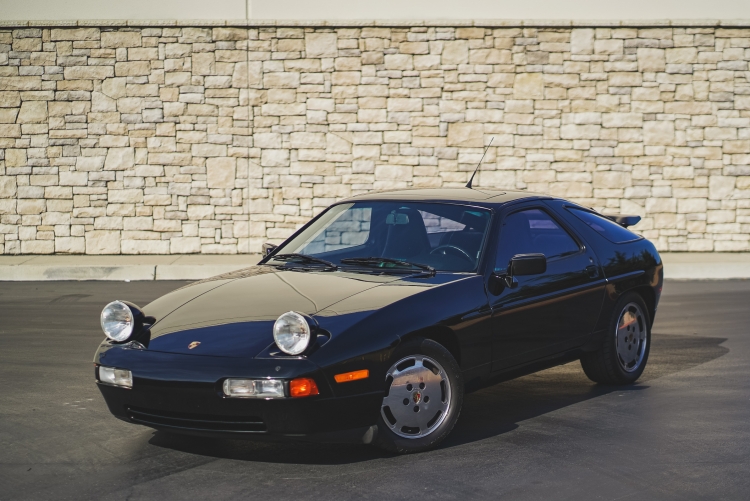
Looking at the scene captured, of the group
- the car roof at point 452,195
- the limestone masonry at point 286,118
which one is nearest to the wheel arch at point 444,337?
the car roof at point 452,195

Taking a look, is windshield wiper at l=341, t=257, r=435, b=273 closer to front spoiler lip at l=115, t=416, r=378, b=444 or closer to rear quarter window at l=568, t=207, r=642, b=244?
front spoiler lip at l=115, t=416, r=378, b=444

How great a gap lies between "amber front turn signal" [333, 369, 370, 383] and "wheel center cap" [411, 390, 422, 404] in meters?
0.36

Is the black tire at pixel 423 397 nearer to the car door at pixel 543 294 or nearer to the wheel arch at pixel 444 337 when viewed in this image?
the wheel arch at pixel 444 337

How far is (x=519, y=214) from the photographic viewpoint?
258 inches

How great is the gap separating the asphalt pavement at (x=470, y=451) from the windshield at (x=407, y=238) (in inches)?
Answer: 38.5

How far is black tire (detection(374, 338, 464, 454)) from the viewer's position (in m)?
5.21

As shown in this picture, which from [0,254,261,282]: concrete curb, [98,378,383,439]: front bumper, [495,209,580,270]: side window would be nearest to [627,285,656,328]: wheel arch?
[495,209,580,270]: side window

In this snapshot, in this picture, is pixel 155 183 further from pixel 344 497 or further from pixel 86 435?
pixel 344 497

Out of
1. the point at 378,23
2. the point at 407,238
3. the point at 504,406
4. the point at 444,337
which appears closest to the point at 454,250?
the point at 407,238

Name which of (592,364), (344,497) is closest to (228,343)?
(344,497)

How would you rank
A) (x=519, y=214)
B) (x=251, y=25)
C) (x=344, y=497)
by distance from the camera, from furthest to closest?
(x=251, y=25) < (x=519, y=214) < (x=344, y=497)

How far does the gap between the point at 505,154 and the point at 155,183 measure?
5500 millimetres

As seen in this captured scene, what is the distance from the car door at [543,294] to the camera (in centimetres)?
600

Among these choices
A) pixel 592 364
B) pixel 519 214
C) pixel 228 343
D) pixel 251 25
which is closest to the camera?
pixel 228 343
